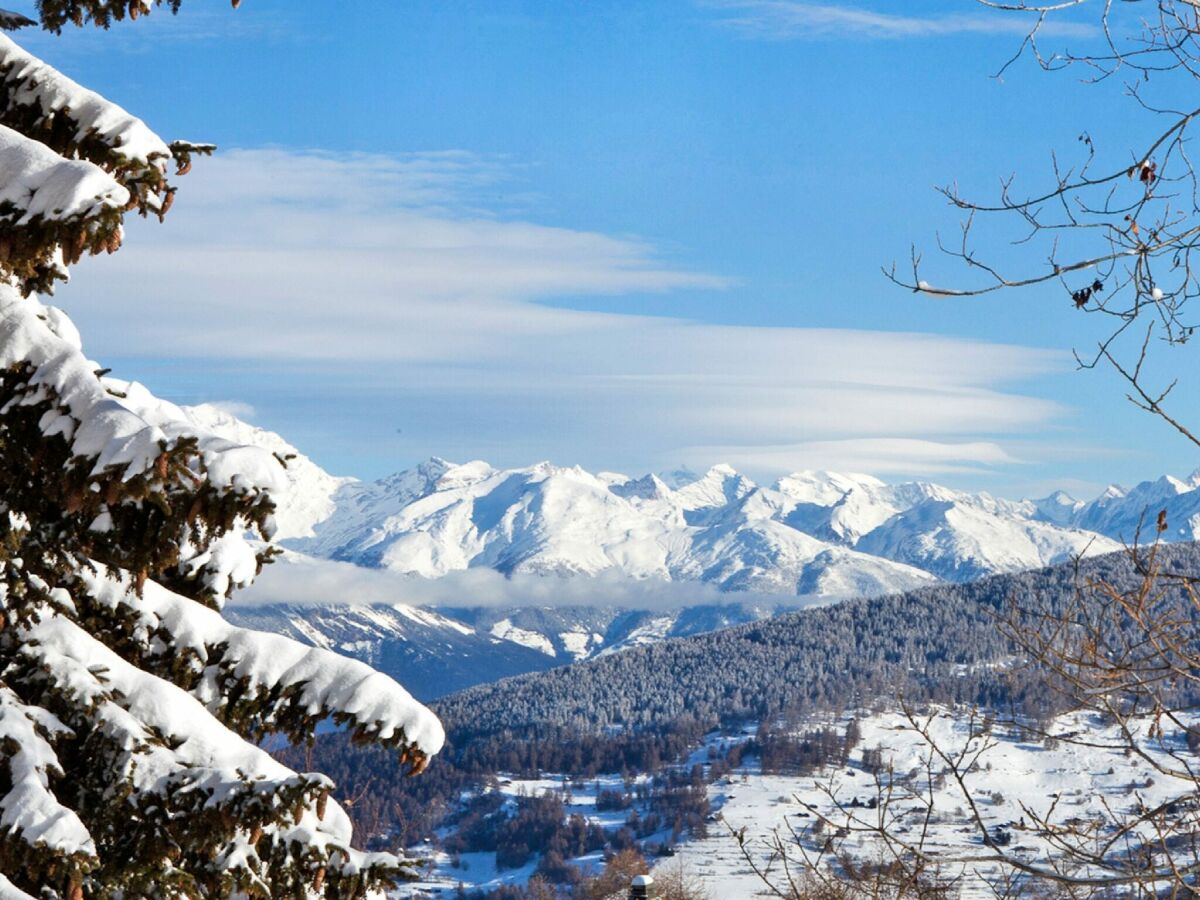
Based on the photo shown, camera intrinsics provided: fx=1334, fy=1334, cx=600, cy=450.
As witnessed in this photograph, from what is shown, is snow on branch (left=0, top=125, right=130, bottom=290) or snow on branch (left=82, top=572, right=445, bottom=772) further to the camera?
snow on branch (left=82, top=572, right=445, bottom=772)

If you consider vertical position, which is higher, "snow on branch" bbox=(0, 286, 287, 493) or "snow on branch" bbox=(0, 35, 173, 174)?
"snow on branch" bbox=(0, 35, 173, 174)

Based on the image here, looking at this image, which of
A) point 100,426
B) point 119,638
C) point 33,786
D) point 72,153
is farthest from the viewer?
point 119,638

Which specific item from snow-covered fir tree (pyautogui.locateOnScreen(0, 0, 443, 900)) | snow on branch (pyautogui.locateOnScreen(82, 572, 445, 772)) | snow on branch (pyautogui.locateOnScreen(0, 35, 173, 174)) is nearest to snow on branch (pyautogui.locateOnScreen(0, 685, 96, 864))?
snow-covered fir tree (pyautogui.locateOnScreen(0, 0, 443, 900))

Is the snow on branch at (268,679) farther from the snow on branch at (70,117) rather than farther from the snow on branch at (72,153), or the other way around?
the snow on branch at (70,117)

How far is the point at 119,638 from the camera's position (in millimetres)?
6418

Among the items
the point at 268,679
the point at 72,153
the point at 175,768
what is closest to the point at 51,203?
the point at 72,153

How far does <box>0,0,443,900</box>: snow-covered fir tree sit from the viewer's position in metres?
4.54

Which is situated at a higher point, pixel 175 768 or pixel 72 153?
pixel 72 153

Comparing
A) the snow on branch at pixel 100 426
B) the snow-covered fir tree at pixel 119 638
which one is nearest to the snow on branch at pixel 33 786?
the snow-covered fir tree at pixel 119 638

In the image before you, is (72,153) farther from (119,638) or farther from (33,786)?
(33,786)

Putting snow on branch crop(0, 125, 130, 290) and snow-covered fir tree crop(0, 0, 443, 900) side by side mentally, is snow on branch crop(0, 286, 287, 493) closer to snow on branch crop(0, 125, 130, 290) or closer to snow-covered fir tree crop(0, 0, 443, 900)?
snow-covered fir tree crop(0, 0, 443, 900)

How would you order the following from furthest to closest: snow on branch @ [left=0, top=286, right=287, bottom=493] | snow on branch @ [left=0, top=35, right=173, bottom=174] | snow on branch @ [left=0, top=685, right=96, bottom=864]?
snow on branch @ [left=0, top=35, right=173, bottom=174], snow on branch @ [left=0, top=685, right=96, bottom=864], snow on branch @ [left=0, top=286, right=287, bottom=493]

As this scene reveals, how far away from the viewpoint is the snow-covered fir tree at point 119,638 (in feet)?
14.9

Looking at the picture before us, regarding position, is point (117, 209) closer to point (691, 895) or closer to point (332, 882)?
point (332, 882)
